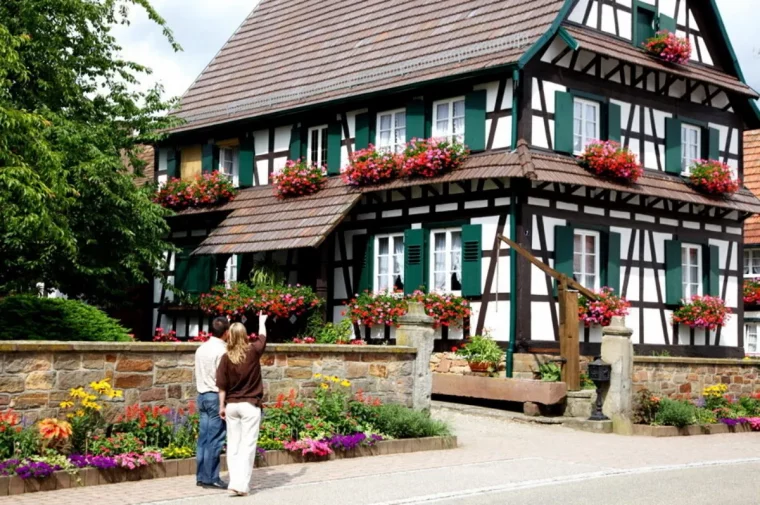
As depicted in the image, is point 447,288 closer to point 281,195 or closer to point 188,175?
point 281,195

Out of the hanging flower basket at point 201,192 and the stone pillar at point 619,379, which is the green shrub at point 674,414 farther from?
the hanging flower basket at point 201,192

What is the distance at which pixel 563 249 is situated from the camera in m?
22.5

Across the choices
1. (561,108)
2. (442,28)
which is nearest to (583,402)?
(561,108)

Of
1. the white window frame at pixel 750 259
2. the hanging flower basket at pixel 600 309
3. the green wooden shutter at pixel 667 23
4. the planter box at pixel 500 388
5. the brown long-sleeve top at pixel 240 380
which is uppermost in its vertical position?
the green wooden shutter at pixel 667 23

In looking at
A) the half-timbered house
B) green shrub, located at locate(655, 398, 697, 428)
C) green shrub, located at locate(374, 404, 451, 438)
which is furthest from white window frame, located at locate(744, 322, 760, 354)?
green shrub, located at locate(374, 404, 451, 438)

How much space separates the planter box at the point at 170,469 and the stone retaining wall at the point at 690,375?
5.38 m

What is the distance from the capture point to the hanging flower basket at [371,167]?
23.3 metres

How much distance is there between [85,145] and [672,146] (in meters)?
12.5

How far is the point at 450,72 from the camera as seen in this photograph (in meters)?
22.9

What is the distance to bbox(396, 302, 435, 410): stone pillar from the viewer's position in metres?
16.3

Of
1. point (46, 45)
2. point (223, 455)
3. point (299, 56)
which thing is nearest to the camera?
point (223, 455)

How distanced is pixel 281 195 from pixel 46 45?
640 cm

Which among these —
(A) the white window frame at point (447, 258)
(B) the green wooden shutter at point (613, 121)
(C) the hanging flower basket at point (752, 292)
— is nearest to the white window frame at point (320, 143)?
(A) the white window frame at point (447, 258)

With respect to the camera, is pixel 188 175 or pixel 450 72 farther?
pixel 188 175
